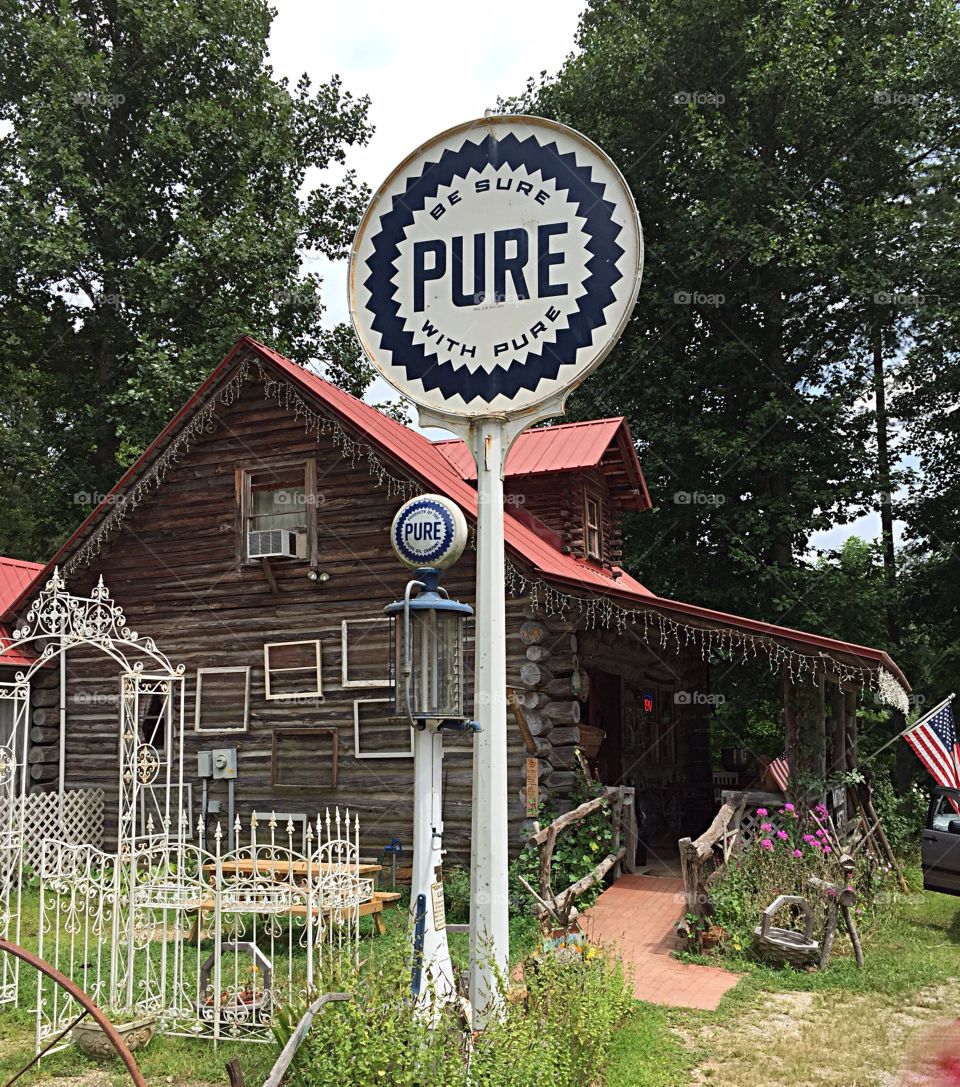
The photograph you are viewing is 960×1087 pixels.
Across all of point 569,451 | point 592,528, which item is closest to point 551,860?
point 592,528

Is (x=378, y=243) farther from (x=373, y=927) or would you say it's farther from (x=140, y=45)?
(x=140, y=45)

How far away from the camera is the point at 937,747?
13305 mm

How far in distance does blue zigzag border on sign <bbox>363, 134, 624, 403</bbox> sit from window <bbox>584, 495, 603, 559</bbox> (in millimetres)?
10171

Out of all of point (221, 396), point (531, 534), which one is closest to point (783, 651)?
point (531, 534)

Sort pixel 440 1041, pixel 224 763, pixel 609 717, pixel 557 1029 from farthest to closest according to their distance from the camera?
pixel 609 717 → pixel 224 763 → pixel 557 1029 → pixel 440 1041

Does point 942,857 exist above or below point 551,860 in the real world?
below

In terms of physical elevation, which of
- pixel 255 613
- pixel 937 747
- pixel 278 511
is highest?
pixel 278 511

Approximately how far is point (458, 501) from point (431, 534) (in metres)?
6.82

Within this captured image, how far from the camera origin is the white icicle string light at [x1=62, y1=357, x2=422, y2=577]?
47.0ft

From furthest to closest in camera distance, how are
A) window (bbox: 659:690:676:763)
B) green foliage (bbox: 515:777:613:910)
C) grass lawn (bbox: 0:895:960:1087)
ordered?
window (bbox: 659:690:676:763), green foliage (bbox: 515:777:613:910), grass lawn (bbox: 0:895:960:1087)

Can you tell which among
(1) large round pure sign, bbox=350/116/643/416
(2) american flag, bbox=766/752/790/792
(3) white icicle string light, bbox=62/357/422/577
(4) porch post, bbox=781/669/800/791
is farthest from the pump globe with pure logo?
(2) american flag, bbox=766/752/790/792

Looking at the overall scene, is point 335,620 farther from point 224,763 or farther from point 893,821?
point 893,821

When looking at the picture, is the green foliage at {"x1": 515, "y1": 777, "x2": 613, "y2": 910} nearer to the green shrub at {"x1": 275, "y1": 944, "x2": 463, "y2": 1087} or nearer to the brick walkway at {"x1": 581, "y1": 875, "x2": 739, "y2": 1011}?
the brick walkway at {"x1": 581, "y1": 875, "x2": 739, "y2": 1011}

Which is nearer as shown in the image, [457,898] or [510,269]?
[510,269]
